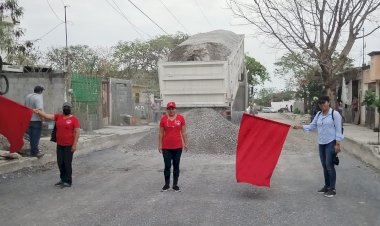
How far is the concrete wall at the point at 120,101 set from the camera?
24.6m

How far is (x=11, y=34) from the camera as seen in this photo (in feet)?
55.2

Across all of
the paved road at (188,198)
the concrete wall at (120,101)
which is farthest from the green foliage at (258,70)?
the paved road at (188,198)

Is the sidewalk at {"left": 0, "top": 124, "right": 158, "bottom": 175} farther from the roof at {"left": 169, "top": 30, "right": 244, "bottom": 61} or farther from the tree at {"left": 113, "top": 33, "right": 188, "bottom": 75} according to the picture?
the tree at {"left": 113, "top": 33, "right": 188, "bottom": 75}

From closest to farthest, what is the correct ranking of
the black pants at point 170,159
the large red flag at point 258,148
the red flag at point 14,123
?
1. the large red flag at point 258,148
2. the black pants at point 170,159
3. the red flag at point 14,123

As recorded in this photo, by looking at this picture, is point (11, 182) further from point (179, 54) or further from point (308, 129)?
point (179, 54)

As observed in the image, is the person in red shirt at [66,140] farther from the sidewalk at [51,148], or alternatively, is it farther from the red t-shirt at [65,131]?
the sidewalk at [51,148]

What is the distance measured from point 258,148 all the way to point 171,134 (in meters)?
1.48

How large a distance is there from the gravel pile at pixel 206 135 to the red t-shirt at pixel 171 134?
5.30 meters

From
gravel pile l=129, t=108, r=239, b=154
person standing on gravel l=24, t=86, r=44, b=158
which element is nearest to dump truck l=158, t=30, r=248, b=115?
gravel pile l=129, t=108, r=239, b=154

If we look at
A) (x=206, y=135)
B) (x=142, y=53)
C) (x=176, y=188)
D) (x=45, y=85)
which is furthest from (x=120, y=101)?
(x=142, y=53)

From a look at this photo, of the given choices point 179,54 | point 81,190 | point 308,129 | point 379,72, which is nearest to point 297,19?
point 379,72

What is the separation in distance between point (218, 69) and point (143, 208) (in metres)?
9.10

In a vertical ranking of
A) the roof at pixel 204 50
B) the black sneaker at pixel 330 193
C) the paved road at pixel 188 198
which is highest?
the roof at pixel 204 50

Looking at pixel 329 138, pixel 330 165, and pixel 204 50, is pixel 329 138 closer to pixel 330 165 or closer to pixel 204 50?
pixel 330 165
